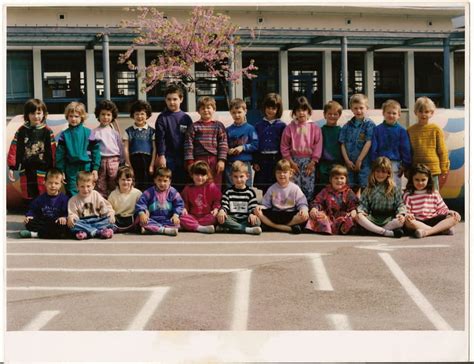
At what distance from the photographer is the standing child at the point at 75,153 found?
4922 mm

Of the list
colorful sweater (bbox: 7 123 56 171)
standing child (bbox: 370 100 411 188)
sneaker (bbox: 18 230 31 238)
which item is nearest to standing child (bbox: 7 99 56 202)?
colorful sweater (bbox: 7 123 56 171)

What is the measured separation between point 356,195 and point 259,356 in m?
1.86

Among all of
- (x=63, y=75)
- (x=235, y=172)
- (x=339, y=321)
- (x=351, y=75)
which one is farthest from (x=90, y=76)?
(x=339, y=321)

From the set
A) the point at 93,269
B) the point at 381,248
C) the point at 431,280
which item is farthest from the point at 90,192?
the point at 431,280

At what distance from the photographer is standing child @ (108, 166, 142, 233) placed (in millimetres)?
4980

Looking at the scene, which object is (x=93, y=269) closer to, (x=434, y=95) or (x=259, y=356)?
(x=259, y=356)

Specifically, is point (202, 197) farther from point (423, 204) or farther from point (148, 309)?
point (148, 309)

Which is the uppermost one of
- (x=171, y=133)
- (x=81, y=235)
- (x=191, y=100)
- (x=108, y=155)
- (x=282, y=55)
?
(x=282, y=55)

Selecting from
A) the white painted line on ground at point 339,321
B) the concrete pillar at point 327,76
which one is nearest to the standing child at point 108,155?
the concrete pillar at point 327,76

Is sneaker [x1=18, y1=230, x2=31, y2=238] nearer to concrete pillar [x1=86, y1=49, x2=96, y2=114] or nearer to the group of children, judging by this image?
the group of children

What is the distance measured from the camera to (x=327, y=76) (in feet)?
15.4

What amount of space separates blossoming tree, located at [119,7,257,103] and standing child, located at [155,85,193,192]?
0.51 metres

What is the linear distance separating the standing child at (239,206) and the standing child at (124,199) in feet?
1.67

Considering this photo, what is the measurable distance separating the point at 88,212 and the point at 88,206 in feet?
0.11
